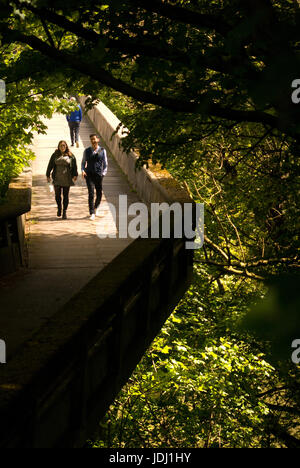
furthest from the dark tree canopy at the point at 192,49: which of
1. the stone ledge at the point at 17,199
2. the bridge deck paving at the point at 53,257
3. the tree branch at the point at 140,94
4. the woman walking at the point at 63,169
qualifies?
the woman walking at the point at 63,169

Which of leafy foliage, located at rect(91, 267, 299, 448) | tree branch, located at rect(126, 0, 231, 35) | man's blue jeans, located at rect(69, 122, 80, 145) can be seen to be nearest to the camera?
tree branch, located at rect(126, 0, 231, 35)

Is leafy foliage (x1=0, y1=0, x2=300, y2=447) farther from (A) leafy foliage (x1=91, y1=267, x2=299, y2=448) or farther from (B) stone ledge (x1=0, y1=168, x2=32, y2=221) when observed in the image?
(B) stone ledge (x1=0, y1=168, x2=32, y2=221)

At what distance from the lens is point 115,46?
20.9 ft

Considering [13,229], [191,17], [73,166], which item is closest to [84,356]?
[191,17]

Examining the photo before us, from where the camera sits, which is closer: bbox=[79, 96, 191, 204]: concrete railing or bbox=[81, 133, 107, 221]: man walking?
bbox=[79, 96, 191, 204]: concrete railing

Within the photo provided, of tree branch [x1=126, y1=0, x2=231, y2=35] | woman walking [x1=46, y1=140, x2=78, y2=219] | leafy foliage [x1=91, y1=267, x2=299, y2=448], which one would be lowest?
leafy foliage [x1=91, y1=267, x2=299, y2=448]

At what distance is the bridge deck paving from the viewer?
25.5 feet

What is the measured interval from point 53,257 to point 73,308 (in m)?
5.35

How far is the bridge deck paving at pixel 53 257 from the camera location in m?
7.78

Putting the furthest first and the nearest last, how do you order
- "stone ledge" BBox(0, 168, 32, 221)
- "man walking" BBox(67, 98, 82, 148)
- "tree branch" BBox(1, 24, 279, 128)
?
"man walking" BBox(67, 98, 82, 148) < "stone ledge" BBox(0, 168, 32, 221) < "tree branch" BBox(1, 24, 279, 128)

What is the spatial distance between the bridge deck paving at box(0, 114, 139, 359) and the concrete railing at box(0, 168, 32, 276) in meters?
0.20

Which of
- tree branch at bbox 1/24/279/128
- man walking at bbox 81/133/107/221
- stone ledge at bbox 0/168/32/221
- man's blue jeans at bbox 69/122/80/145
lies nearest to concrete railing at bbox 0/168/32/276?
stone ledge at bbox 0/168/32/221

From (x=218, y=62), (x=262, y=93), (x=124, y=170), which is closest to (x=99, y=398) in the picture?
(x=218, y=62)

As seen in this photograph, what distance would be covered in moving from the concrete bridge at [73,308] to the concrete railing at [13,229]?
0.7 inches
